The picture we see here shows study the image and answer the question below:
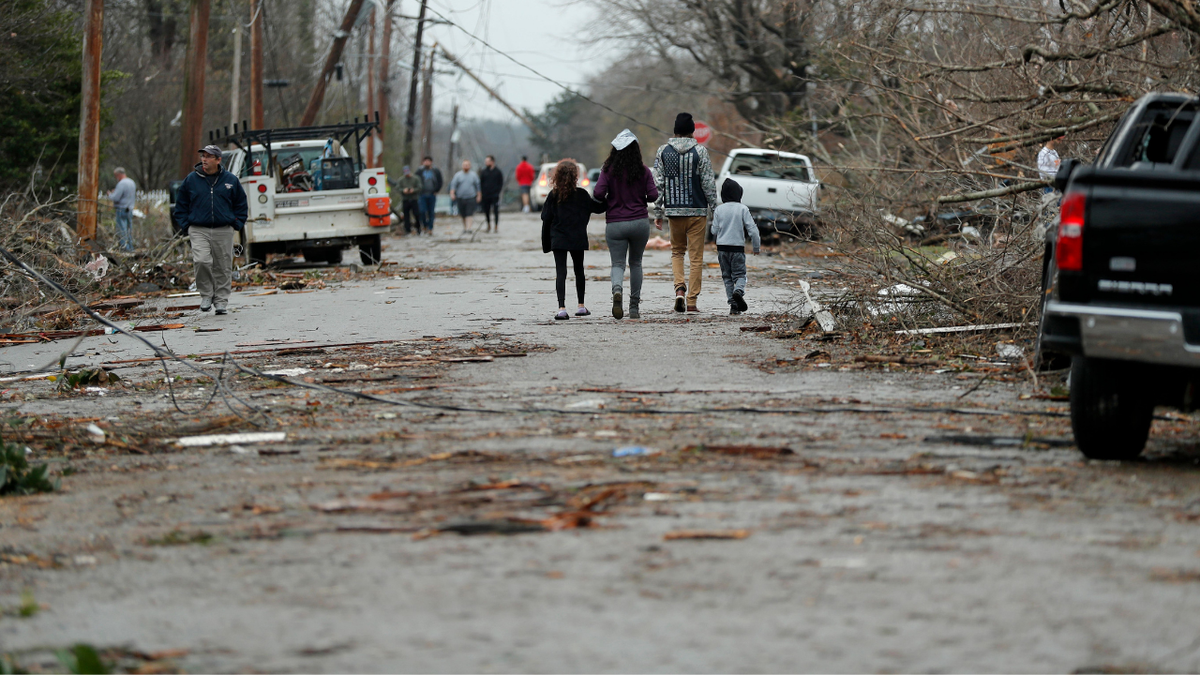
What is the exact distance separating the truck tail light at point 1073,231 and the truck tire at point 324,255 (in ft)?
63.1

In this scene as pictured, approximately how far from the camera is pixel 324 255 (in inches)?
980

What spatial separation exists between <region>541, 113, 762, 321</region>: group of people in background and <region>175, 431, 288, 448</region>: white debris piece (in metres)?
5.87

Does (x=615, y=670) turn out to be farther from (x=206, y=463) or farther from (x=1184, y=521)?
(x=206, y=463)

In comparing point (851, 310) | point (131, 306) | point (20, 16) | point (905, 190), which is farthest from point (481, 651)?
point (20, 16)

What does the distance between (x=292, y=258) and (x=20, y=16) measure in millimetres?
6859

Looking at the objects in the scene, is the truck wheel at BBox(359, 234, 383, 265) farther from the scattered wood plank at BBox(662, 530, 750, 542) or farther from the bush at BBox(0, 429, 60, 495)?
the scattered wood plank at BBox(662, 530, 750, 542)

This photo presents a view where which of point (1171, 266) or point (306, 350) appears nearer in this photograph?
point (1171, 266)

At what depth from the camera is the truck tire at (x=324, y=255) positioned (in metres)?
24.3

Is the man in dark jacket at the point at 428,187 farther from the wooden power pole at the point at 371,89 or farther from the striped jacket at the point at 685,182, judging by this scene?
the striped jacket at the point at 685,182

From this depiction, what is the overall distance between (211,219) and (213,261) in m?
0.53

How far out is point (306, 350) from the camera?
36.2ft

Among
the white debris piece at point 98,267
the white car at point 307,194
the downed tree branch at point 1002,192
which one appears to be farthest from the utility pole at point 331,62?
the downed tree branch at point 1002,192

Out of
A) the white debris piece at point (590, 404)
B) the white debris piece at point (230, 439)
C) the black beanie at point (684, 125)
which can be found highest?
the black beanie at point (684, 125)

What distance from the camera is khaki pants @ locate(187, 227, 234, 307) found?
49.1 ft
